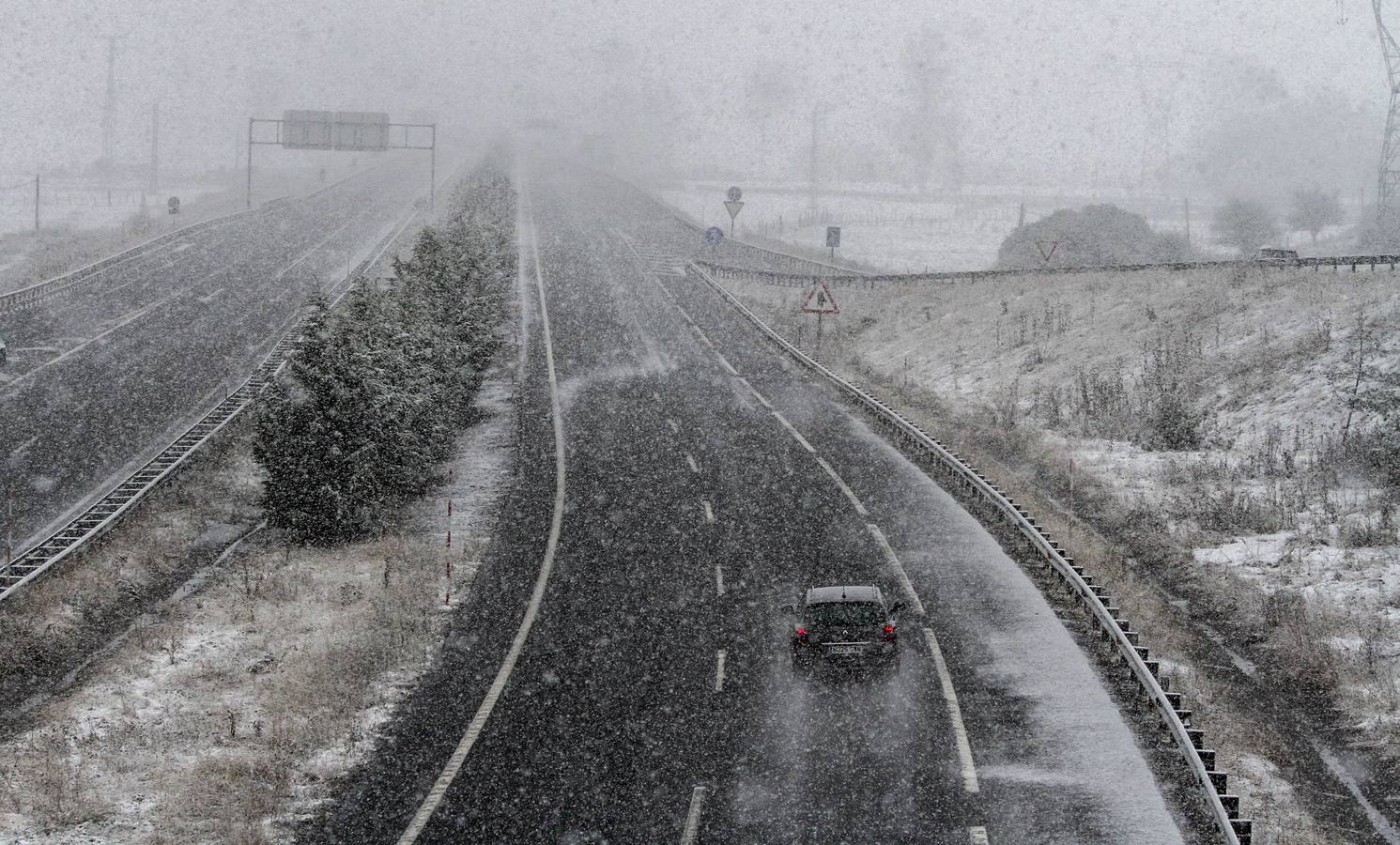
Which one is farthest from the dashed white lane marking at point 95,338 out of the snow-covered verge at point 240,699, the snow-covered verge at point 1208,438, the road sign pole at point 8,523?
the snow-covered verge at point 1208,438

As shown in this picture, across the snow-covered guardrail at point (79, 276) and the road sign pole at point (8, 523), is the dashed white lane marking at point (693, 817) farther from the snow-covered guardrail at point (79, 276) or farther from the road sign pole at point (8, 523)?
the snow-covered guardrail at point (79, 276)

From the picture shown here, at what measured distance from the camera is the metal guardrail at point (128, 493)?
21.1m

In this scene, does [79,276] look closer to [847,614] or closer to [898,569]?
[898,569]

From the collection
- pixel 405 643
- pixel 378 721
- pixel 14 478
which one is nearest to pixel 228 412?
pixel 14 478

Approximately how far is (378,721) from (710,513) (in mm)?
10407

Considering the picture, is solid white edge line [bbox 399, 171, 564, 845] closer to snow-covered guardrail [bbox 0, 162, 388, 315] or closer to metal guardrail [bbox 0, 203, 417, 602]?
metal guardrail [bbox 0, 203, 417, 602]

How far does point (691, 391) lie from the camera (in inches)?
1468

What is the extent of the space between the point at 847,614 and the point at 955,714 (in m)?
2.13

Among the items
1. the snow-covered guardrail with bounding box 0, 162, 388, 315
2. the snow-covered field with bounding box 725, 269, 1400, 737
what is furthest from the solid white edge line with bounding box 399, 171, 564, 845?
the snow-covered guardrail with bounding box 0, 162, 388, 315

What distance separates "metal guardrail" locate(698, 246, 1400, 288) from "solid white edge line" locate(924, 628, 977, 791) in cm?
2474

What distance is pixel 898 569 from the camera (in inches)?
862

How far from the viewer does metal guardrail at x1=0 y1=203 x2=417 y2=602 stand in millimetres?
21094

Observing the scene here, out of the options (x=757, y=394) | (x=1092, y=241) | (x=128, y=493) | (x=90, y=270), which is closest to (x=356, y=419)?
(x=128, y=493)

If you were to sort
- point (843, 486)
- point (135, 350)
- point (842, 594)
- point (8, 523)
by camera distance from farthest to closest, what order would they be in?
point (135, 350) < point (843, 486) < point (8, 523) < point (842, 594)
